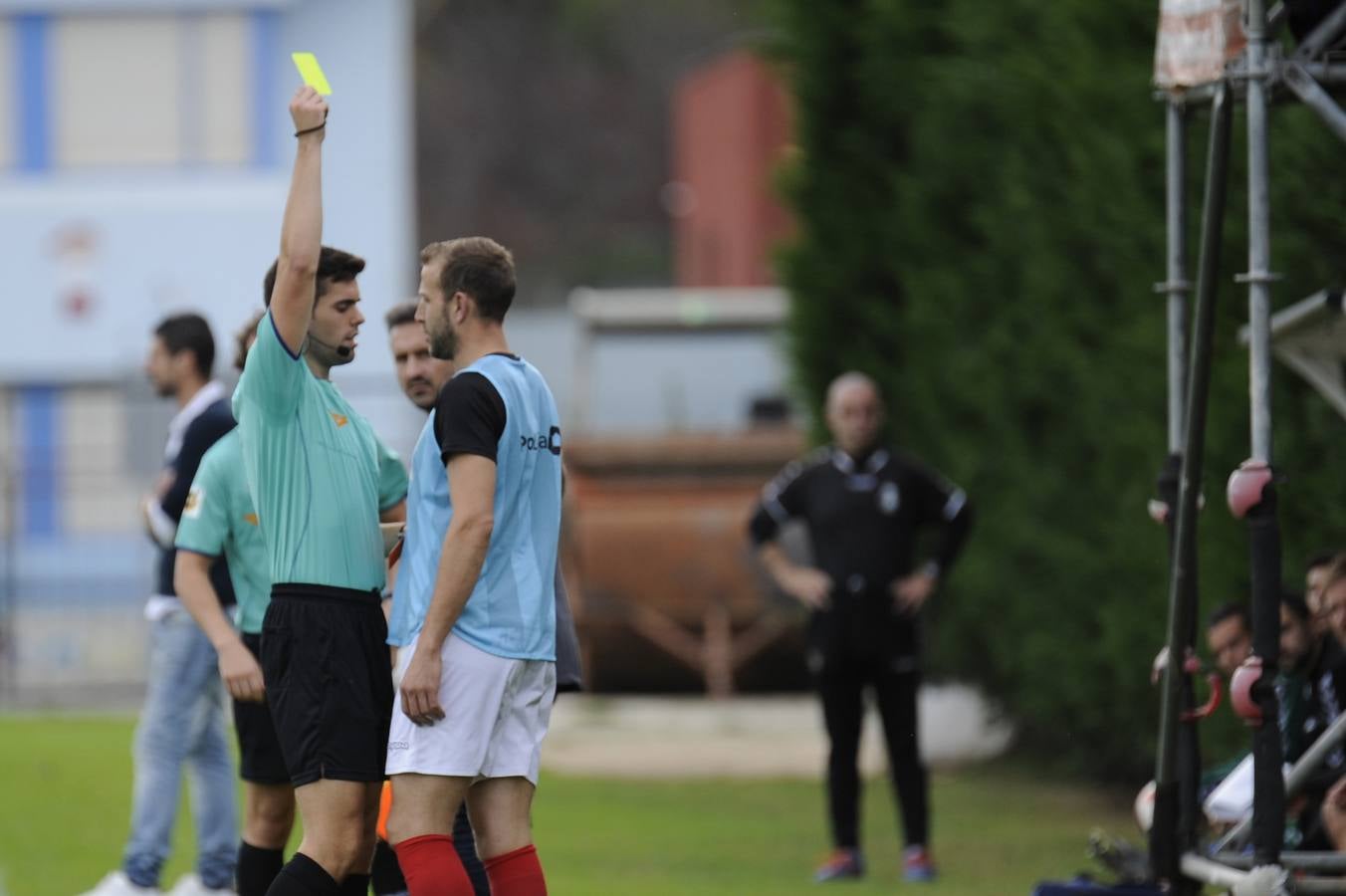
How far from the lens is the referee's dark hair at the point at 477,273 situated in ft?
18.7

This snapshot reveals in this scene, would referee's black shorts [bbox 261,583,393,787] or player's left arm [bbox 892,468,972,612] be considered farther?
player's left arm [bbox 892,468,972,612]

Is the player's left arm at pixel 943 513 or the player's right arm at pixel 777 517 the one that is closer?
the player's left arm at pixel 943 513

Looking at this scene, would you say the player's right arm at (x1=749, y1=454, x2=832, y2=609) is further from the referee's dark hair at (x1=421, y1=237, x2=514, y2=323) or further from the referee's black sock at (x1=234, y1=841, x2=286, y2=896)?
the referee's dark hair at (x1=421, y1=237, x2=514, y2=323)

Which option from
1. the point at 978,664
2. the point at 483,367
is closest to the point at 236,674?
the point at 483,367

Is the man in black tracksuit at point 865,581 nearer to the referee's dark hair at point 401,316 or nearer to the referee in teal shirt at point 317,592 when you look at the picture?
the referee's dark hair at point 401,316

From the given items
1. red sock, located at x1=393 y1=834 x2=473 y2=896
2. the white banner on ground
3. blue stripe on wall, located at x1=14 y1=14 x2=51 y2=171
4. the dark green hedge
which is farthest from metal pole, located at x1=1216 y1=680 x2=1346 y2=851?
blue stripe on wall, located at x1=14 y1=14 x2=51 y2=171

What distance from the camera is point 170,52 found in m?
27.2

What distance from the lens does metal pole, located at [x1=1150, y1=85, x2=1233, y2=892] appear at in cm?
675

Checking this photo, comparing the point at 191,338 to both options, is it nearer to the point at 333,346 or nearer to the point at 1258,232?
the point at 333,346

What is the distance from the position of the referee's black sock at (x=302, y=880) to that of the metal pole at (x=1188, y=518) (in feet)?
8.58

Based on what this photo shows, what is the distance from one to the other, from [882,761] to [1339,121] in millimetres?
8280

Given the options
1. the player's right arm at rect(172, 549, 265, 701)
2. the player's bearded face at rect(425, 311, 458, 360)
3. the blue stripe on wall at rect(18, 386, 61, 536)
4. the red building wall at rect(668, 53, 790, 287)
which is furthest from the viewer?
the red building wall at rect(668, 53, 790, 287)

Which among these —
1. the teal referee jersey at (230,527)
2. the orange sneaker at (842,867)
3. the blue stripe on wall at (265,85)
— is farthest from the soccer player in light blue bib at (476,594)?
the blue stripe on wall at (265,85)

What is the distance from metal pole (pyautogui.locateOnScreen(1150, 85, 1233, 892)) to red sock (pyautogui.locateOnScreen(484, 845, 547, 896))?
2200 mm
